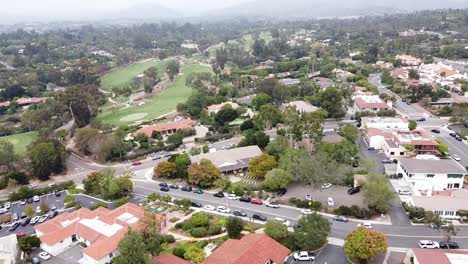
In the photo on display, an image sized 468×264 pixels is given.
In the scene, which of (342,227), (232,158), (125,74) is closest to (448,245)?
(342,227)

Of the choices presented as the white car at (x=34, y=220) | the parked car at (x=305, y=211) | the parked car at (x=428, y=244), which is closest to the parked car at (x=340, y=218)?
the parked car at (x=305, y=211)

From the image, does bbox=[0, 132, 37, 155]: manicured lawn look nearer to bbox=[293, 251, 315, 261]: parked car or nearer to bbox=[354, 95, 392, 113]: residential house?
bbox=[293, 251, 315, 261]: parked car

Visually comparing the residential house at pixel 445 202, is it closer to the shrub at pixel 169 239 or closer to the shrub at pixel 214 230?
the shrub at pixel 214 230

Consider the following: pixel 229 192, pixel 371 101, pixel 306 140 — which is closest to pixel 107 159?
pixel 229 192

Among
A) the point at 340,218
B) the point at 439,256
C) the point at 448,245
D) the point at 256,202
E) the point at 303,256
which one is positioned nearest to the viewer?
the point at 439,256

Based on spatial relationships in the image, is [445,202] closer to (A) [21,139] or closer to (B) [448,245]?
(B) [448,245]

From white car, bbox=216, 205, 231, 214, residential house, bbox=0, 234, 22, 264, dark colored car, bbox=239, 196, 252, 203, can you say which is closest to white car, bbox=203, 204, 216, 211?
white car, bbox=216, 205, 231, 214
